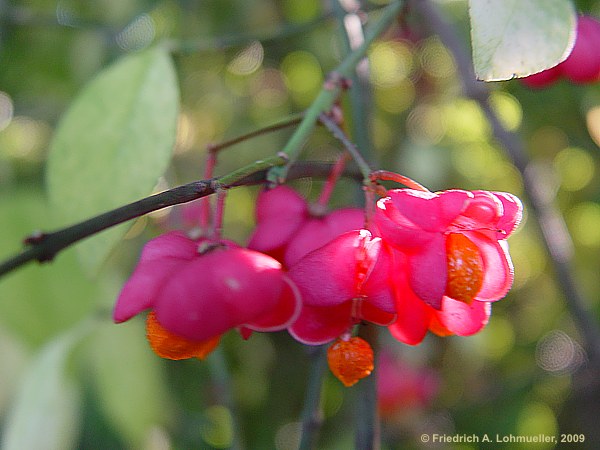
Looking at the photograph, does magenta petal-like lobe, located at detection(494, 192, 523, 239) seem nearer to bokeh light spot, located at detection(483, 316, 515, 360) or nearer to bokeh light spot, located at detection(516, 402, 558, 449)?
bokeh light spot, located at detection(516, 402, 558, 449)

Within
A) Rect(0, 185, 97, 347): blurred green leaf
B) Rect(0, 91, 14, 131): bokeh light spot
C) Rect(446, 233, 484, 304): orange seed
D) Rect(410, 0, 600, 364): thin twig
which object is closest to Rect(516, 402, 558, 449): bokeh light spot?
Rect(410, 0, 600, 364): thin twig

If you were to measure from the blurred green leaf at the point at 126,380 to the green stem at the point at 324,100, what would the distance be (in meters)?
0.50

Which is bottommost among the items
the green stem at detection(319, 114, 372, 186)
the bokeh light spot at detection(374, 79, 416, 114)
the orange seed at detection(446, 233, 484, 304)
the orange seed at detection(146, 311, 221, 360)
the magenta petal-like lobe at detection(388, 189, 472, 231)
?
the bokeh light spot at detection(374, 79, 416, 114)

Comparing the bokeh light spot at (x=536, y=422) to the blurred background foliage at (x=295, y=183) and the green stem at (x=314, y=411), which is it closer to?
the blurred background foliage at (x=295, y=183)

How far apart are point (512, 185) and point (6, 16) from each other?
2.89ft

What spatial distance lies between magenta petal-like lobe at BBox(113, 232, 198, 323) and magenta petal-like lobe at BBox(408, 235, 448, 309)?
138mm

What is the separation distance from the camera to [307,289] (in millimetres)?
473

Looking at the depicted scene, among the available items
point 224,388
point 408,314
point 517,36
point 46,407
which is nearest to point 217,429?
point 224,388

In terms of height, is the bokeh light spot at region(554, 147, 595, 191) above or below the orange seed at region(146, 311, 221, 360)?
below

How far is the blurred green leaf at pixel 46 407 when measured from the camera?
2.66ft

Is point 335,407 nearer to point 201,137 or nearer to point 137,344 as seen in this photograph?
point 137,344

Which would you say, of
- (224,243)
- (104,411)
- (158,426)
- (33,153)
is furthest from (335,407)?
(224,243)

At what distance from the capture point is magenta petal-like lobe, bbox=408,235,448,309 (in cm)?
47

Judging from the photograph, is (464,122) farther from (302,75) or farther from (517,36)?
(517,36)
